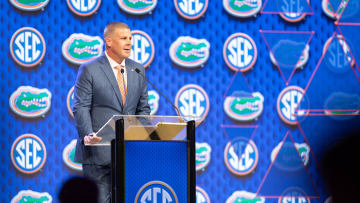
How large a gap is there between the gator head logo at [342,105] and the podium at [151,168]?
8.74ft

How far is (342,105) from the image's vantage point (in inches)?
194

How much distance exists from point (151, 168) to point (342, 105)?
2.94 metres

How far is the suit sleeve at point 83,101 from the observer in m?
3.45

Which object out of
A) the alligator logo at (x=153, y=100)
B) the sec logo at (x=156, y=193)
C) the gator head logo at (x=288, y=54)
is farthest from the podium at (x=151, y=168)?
the gator head logo at (x=288, y=54)

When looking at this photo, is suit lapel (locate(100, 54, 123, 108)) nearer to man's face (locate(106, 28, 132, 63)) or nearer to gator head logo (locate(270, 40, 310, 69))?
man's face (locate(106, 28, 132, 63))

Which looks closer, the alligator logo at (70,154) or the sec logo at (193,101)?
the alligator logo at (70,154)

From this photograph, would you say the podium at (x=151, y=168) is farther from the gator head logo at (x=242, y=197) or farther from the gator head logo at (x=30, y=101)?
the gator head logo at (x=242, y=197)

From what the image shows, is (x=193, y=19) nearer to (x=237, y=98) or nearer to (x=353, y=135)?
(x=237, y=98)

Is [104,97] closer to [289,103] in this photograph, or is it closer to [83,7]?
[83,7]

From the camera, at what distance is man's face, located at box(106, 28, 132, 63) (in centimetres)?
362

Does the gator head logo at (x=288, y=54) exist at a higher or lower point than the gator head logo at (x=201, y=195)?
higher

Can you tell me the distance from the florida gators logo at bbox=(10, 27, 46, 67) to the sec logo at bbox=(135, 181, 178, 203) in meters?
2.39

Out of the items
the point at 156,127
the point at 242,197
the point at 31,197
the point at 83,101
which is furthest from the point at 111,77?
the point at 242,197

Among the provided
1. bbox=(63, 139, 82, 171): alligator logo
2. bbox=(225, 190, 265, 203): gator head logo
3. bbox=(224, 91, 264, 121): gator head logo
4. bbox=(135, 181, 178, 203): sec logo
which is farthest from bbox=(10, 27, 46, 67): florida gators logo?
bbox=(135, 181, 178, 203): sec logo
